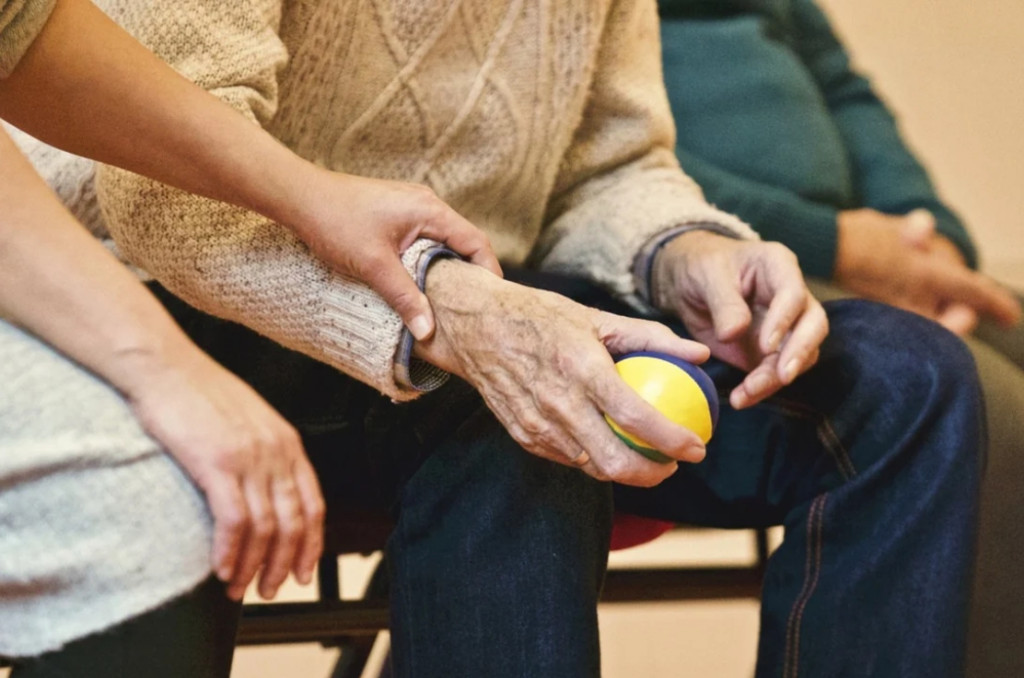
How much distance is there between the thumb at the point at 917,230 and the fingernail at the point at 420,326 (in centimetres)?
88

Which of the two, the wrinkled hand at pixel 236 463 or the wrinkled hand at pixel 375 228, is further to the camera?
the wrinkled hand at pixel 375 228

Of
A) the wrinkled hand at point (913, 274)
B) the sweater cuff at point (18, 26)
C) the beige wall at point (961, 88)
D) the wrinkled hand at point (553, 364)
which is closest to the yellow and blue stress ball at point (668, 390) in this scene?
the wrinkled hand at point (553, 364)

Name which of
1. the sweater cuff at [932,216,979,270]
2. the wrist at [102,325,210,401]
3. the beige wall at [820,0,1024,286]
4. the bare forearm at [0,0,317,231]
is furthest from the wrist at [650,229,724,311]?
the beige wall at [820,0,1024,286]

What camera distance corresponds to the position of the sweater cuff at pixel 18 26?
566mm

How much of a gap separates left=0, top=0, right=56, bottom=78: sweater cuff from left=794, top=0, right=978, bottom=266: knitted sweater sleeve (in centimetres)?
119

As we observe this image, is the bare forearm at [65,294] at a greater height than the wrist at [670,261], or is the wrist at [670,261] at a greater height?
the bare forearm at [65,294]

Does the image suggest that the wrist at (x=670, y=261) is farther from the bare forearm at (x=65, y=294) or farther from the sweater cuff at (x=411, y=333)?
the bare forearm at (x=65, y=294)

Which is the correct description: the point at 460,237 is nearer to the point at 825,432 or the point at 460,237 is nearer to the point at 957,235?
the point at 825,432

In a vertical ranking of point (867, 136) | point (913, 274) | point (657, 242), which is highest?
point (657, 242)

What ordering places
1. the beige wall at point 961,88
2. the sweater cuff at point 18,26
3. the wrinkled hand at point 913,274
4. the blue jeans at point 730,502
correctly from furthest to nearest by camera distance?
the beige wall at point 961,88, the wrinkled hand at point 913,274, the blue jeans at point 730,502, the sweater cuff at point 18,26

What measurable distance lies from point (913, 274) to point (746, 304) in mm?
618

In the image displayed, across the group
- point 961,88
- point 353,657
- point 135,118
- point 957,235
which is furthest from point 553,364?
point 961,88

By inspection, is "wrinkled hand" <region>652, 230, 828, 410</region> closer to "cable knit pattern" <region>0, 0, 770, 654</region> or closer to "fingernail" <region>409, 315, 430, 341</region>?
"cable knit pattern" <region>0, 0, 770, 654</region>

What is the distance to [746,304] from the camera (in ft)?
2.59
